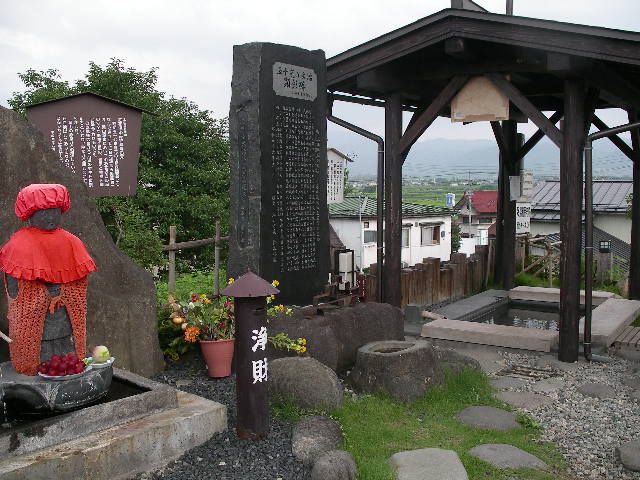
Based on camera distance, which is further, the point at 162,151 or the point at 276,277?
the point at 162,151

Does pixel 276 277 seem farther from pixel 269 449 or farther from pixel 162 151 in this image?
pixel 162 151

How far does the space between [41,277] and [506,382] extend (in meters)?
5.35

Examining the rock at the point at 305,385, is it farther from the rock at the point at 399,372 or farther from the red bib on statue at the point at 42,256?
the red bib on statue at the point at 42,256

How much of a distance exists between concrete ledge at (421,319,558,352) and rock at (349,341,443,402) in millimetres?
2827

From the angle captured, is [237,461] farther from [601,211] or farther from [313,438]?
[601,211]

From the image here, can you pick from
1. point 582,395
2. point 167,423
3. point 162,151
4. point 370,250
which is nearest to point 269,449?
point 167,423

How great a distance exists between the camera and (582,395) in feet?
23.1

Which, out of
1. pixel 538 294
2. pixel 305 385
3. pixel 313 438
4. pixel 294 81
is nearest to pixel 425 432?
pixel 305 385

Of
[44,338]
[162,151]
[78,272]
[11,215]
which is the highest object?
[162,151]

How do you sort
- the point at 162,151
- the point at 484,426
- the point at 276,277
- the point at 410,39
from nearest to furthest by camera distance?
the point at 484,426, the point at 276,277, the point at 410,39, the point at 162,151

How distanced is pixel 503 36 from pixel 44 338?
6527 millimetres

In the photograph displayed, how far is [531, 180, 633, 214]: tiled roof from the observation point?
81.8 feet

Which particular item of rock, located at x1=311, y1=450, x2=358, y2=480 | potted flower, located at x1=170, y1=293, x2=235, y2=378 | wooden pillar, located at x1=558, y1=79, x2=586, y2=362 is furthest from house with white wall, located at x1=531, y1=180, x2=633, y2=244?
rock, located at x1=311, y1=450, x2=358, y2=480

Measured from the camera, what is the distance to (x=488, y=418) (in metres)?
6.15
